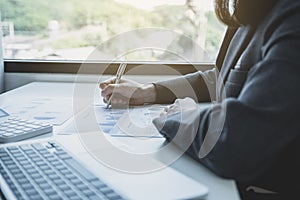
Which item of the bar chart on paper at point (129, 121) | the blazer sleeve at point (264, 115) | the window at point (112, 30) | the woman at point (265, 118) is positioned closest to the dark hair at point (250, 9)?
the woman at point (265, 118)

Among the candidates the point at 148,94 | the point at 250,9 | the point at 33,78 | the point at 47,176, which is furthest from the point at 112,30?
the point at 47,176

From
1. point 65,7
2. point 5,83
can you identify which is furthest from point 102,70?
point 5,83

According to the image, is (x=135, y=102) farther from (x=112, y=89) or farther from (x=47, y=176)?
(x=47, y=176)

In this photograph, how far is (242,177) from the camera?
2.14 feet

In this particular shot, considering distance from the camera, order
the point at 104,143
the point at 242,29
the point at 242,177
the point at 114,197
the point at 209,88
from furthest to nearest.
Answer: the point at 209,88 < the point at 242,29 < the point at 104,143 < the point at 242,177 < the point at 114,197

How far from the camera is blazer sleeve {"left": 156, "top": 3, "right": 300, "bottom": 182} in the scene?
0.62 meters

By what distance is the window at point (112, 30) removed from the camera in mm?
1716

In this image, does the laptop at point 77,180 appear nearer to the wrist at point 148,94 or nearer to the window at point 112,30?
the wrist at point 148,94

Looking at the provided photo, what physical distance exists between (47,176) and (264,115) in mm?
361

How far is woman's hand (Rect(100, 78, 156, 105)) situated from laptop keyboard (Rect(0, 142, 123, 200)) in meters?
0.49

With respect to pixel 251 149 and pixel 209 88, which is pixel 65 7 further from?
pixel 251 149

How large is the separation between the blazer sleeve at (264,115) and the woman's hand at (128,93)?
0.60 metres

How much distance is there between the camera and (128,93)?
1243 millimetres

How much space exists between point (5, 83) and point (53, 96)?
47 cm
